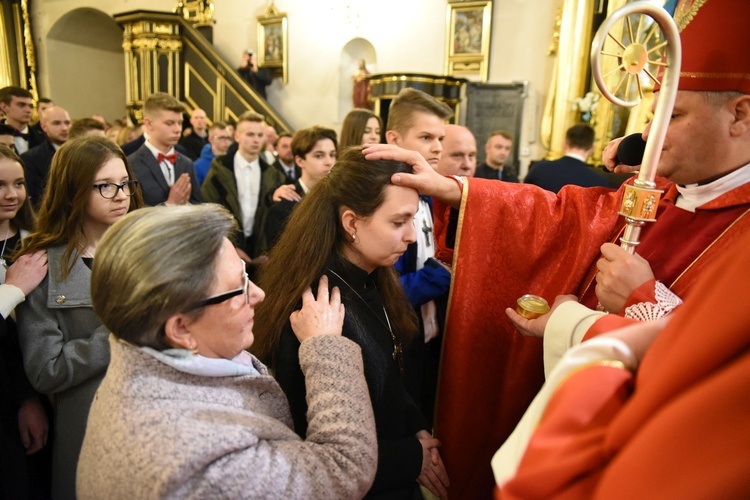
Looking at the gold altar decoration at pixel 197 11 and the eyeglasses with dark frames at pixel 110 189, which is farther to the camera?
the gold altar decoration at pixel 197 11

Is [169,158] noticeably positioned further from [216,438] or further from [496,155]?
[216,438]

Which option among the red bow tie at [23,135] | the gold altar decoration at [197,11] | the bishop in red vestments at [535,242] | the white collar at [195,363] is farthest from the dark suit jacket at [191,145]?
the white collar at [195,363]

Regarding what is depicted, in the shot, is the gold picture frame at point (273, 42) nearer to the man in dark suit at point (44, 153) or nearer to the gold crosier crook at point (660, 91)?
the man in dark suit at point (44, 153)

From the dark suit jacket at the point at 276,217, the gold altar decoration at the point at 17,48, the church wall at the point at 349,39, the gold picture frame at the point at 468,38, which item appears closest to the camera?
the dark suit jacket at the point at 276,217

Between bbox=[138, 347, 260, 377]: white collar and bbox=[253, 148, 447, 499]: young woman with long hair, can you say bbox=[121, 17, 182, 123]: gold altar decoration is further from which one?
bbox=[138, 347, 260, 377]: white collar

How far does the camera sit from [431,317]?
2.42 m

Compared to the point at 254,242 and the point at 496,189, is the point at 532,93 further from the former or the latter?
the point at 496,189

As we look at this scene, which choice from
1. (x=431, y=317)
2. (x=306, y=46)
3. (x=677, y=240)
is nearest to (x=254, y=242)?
(x=431, y=317)

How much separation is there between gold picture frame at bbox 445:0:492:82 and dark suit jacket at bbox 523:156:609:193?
5.56m

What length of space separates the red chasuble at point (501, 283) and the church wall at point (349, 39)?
27.9 feet

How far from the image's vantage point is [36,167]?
13.7 ft

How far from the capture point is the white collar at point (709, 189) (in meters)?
1.40

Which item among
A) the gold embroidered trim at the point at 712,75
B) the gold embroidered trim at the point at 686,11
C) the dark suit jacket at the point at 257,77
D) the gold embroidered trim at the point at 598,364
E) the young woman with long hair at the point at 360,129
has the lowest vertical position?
the gold embroidered trim at the point at 598,364

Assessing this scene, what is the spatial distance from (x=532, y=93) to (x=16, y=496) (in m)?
9.80
